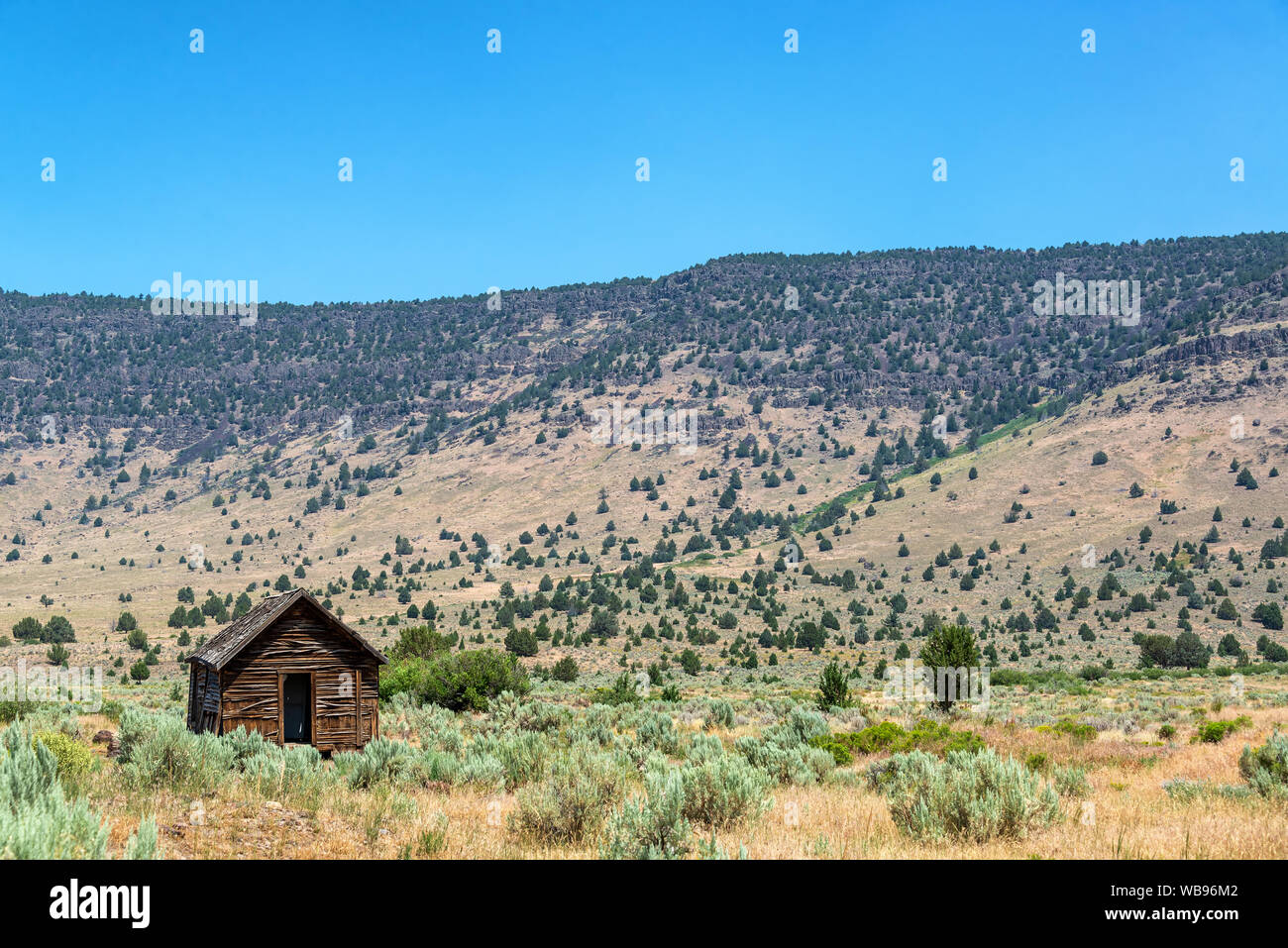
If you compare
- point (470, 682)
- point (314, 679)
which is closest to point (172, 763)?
point (314, 679)

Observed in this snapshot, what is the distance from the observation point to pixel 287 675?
2041 cm

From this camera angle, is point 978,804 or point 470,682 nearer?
point 978,804

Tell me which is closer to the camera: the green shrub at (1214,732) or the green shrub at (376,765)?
the green shrub at (376,765)

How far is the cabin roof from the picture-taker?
19.5 metres

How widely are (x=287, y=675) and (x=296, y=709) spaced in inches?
160

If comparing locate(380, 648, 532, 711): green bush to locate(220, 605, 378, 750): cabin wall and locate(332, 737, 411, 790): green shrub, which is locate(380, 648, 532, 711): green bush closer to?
locate(220, 605, 378, 750): cabin wall

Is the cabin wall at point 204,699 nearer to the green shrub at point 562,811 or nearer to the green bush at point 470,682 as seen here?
the green bush at point 470,682

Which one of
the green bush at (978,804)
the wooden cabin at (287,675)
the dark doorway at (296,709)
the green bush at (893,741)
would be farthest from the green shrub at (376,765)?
the green bush at (893,741)

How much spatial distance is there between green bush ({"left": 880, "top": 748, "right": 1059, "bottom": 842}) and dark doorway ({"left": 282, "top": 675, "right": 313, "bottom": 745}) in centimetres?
1635

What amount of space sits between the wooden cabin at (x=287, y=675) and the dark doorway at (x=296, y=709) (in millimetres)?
275

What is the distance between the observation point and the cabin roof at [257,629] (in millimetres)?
19484

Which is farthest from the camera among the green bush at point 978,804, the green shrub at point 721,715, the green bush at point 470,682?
the green bush at point 470,682

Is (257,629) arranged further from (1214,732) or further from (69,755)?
(1214,732)
